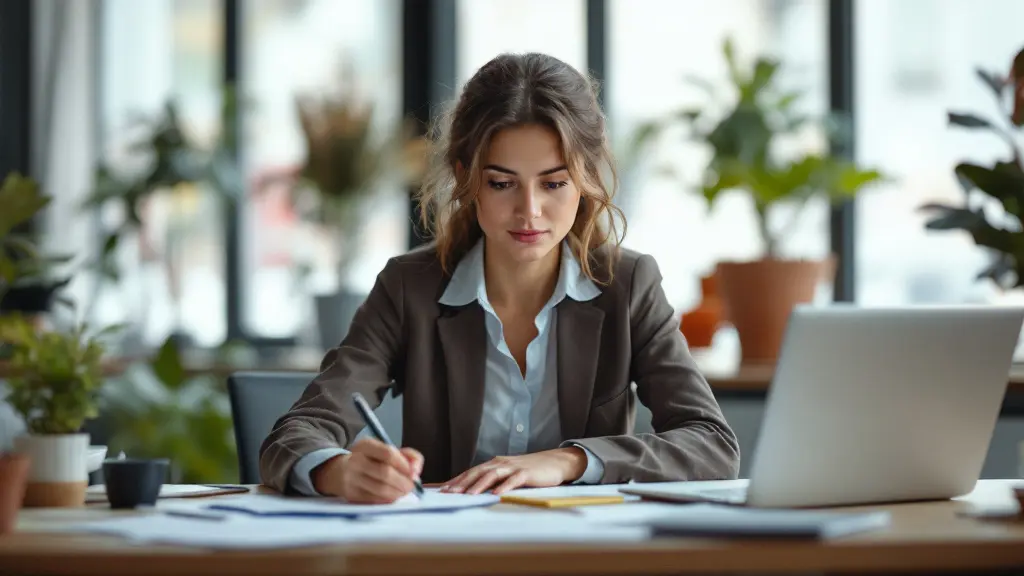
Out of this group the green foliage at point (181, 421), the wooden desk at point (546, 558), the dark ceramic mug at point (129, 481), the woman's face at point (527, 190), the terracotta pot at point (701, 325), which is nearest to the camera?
the wooden desk at point (546, 558)

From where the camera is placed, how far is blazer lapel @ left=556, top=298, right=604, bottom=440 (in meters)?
2.00

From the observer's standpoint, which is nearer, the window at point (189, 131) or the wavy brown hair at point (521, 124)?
the wavy brown hair at point (521, 124)

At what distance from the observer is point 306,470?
1.54m

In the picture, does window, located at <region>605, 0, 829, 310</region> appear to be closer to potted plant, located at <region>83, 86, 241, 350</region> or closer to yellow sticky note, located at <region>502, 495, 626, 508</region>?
potted plant, located at <region>83, 86, 241, 350</region>

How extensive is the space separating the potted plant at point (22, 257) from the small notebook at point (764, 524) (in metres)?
1.43

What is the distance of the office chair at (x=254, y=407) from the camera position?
6.54ft

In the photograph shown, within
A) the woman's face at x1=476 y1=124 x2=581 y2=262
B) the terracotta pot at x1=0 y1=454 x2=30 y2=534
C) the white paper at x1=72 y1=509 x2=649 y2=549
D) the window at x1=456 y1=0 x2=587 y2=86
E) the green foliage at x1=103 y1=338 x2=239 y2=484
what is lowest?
the green foliage at x1=103 y1=338 x2=239 y2=484

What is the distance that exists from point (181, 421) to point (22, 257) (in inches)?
35.4

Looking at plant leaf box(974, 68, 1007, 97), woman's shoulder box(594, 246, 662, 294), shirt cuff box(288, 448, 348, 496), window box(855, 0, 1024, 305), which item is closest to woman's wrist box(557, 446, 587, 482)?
shirt cuff box(288, 448, 348, 496)

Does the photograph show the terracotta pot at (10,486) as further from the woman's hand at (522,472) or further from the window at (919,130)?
the window at (919,130)

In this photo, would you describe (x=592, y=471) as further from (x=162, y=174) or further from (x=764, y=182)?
(x=162, y=174)

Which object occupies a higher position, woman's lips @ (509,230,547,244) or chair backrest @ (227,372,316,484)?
woman's lips @ (509,230,547,244)

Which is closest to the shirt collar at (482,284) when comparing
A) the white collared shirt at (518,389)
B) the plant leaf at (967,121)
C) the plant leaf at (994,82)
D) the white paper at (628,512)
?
the white collared shirt at (518,389)

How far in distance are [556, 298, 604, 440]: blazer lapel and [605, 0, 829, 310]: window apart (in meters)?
2.01
